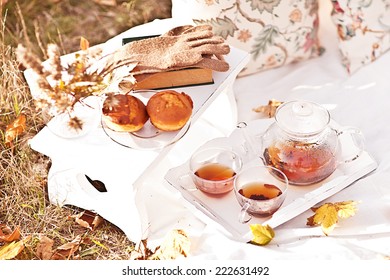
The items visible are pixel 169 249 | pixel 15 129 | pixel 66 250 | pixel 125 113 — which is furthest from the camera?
pixel 15 129

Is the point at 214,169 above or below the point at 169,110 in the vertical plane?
below

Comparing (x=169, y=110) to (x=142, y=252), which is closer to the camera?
(x=169, y=110)

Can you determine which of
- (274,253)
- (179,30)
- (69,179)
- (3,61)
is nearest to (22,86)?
(3,61)

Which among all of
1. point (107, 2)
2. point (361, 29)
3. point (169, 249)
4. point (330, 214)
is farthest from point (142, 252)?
point (107, 2)

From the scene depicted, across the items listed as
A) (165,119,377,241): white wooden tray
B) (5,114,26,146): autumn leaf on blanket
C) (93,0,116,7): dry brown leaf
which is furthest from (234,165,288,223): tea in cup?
(93,0,116,7): dry brown leaf

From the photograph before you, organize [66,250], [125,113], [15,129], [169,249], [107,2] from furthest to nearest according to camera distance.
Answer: [107,2], [15,129], [66,250], [169,249], [125,113]

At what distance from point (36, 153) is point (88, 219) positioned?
0.90 feet

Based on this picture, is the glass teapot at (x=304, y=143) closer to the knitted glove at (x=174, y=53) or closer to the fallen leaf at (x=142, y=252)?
the knitted glove at (x=174, y=53)

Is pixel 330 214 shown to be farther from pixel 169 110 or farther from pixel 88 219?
pixel 88 219

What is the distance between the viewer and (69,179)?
1.84 meters

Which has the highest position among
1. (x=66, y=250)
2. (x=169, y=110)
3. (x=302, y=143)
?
(x=169, y=110)

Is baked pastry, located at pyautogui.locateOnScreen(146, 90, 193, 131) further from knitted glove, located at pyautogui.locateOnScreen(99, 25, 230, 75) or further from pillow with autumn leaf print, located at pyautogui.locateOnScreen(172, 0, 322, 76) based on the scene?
pillow with autumn leaf print, located at pyautogui.locateOnScreen(172, 0, 322, 76)

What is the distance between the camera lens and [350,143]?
1884mm

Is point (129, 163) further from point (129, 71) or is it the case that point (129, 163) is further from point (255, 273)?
point (255, 273)
